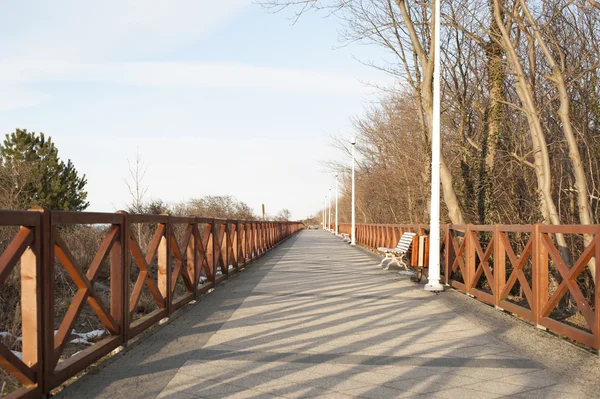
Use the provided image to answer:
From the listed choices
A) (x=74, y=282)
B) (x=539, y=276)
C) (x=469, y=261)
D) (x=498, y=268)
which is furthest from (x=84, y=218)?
(x=469, y=261)

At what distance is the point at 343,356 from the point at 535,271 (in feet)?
8.88

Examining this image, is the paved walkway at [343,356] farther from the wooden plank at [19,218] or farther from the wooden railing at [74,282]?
the wooden plank at [19,218]

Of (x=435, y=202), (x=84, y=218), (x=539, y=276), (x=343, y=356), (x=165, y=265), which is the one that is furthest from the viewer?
(x=435, y=202)

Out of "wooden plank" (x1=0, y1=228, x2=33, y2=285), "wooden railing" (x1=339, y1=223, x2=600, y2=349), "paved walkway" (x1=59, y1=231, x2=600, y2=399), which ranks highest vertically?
"wooden plank" (x1=0, y1=228, x2=33, y2=285)

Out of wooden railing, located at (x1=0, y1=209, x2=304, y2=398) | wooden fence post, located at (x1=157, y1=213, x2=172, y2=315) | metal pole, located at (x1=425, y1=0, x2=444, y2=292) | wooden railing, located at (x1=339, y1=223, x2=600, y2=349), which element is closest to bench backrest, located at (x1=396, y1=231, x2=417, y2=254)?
wooden railing, located at (x1=339, y1=223, x2=600, y2=349)

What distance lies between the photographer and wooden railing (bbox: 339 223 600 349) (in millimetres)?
5532

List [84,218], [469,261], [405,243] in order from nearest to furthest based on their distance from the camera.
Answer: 1. [84,218]
2. [469,261]
3. [405,243]

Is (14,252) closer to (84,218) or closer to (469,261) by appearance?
(84,218)

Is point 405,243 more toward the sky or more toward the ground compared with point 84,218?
more toward the ground

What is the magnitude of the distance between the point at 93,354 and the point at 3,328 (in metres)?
3.29

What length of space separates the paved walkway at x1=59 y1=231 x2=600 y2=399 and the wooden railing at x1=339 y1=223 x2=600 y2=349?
0.20 m

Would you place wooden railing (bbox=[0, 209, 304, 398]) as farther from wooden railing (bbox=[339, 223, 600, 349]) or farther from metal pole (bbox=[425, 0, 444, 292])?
wooden railing (bbox=[339, 223, 600, 349])

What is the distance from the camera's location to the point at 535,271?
662 cm

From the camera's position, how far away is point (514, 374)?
15.3 ft
